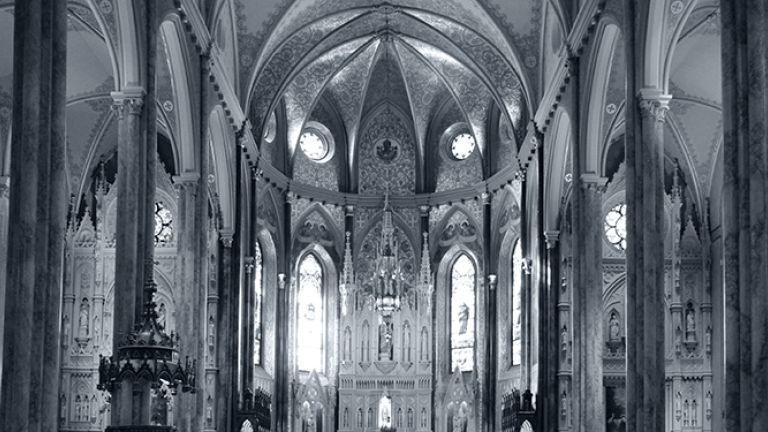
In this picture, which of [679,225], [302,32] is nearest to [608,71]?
[679,225]

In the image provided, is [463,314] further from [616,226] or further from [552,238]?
[552,238]

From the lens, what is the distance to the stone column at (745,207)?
17.9m

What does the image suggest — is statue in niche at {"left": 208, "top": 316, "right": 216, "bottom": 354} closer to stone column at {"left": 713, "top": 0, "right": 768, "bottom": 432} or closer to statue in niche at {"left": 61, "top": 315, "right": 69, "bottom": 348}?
statue in niche at {"left": 61, "top": 315, "right": 69, "bottom": 348}

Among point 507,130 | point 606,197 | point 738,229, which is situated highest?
point 507,130

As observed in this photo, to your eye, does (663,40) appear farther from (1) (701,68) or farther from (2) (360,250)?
(2) (360,250)

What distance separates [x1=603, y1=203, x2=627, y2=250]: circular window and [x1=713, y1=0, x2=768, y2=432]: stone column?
21.8 metres

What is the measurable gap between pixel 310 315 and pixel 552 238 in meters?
12.7

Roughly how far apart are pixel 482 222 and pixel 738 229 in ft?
89.7

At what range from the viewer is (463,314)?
153 feet

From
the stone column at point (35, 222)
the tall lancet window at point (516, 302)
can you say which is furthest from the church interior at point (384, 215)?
the tall lancet window at point (516, 302)

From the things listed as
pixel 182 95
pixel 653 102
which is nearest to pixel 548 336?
pixel 653 102

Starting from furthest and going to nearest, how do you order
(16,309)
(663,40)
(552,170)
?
1. (552,170)
2. (663,40)
3. (16,309)

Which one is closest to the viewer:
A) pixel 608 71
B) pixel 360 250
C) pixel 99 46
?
pixel 608 71

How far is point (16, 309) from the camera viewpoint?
17953 mm
